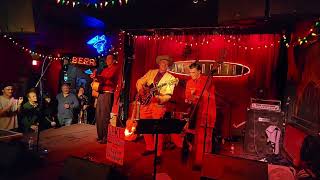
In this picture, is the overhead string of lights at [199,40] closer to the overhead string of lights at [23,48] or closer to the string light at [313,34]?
the string light at [313,34]

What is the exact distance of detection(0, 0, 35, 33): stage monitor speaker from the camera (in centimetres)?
845

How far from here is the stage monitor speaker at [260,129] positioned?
729cm

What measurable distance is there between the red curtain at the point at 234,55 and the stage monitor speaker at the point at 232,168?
4.37m

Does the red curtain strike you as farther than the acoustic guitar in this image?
Yes

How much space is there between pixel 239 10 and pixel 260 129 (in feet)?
10.3

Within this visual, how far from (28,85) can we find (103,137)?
4.33m

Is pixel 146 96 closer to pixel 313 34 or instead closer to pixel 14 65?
pixel 313 34

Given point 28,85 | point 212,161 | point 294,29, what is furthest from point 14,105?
point 294,29


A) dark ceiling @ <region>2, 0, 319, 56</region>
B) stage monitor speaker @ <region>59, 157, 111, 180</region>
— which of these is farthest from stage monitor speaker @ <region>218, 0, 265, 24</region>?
stage monitor speaker @ <region>59, 157, 111, 180</region>

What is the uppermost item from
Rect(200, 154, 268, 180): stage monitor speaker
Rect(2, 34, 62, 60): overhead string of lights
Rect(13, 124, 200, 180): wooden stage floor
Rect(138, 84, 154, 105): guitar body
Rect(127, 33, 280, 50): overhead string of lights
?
Rect(127, 33, 280, 50): overhead string of lights

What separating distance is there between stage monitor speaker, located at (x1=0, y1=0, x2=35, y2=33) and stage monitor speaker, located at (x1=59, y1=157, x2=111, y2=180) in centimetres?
595

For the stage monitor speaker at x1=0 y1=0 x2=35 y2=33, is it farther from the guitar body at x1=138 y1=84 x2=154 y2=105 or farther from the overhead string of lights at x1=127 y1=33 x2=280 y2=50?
the guitar body at x1=138 y1=84 x2=154 y2=105

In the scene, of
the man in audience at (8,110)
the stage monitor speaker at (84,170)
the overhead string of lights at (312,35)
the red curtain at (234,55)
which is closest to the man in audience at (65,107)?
the man in audience at (8,110)

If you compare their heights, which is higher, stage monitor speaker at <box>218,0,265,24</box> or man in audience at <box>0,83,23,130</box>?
stage monitor speaker at <box>218,0,265,24</box>
